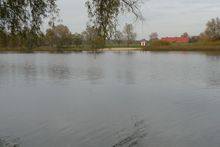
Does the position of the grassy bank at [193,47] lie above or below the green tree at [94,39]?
below

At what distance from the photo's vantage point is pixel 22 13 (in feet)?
27.1

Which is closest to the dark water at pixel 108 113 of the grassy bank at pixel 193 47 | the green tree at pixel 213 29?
the grassy bank at pixel 193 47

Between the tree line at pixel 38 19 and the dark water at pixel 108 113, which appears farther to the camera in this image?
the dark water at pixel 108 113

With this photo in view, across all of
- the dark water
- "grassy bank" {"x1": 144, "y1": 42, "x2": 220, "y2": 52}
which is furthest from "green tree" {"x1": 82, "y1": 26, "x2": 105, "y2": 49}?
"grassy bank" {"x1": 144, "y1": 42, "x2": 220, "y2": 52}

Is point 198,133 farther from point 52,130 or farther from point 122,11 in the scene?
point 122,11

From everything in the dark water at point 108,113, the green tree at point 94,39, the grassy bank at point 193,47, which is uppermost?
the green tree at point 94,39

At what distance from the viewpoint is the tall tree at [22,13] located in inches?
316

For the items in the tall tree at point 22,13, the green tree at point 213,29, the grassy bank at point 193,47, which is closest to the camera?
the tall tree at point 22,13

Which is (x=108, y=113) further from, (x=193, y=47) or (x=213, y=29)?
(x=213, y=29)

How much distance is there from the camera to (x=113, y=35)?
27.1 ft

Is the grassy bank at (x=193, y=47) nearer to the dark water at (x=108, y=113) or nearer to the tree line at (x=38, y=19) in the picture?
the dark water at (x=108, y=113)

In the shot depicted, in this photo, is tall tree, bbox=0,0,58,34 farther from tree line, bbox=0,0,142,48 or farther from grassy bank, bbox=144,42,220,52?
grassy bank, bbox=144,42,220,52

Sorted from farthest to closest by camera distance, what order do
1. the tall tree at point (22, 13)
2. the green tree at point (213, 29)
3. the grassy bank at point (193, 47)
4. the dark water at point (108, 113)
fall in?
the green tree at point (213, 29) < the grassy bank at point (193, 47) < the dark water at point (108, 113) < the tall tree at point (22, 13)

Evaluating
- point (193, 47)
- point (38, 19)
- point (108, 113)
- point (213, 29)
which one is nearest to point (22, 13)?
point (38, 19)
